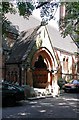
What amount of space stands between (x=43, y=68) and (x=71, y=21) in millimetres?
15718

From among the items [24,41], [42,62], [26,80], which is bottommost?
[26,80]

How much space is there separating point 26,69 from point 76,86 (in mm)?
7530

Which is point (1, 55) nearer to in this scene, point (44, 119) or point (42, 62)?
point (42, 62)

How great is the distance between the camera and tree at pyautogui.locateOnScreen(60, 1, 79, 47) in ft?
44.9

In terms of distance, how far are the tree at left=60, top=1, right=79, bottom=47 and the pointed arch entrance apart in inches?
442

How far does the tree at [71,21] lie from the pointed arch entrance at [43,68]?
36.8 ft

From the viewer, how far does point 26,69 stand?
27.0m

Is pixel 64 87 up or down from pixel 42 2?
down

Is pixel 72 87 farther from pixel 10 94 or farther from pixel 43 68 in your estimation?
pixel 10 94

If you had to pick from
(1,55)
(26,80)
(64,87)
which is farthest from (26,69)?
(64,87)

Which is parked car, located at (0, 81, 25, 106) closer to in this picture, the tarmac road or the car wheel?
the car wheel

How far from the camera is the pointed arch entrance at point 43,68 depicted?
30.8 metres

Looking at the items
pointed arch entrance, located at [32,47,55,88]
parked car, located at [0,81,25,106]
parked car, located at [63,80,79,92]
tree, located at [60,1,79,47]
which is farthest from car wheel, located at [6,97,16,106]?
parked car, located at [63,80,79,92]

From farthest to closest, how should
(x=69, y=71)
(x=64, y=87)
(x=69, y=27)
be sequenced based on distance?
(x=69, y=71) → (x=64, y=87) → (x=69, y=27)
